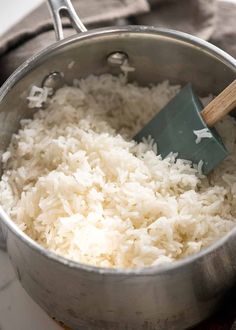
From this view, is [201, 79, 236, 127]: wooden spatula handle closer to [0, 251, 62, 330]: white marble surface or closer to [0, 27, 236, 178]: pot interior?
[0, 27, 236, 178]: pot interior

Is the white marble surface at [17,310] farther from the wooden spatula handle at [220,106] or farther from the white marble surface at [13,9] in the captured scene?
the white marble surface at [13,9]

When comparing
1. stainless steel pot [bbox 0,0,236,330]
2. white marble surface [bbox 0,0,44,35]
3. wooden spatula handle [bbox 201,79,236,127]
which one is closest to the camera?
stainless steel pot [bbox 0,0,236,330]

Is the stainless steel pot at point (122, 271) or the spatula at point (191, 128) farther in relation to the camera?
the spatula at point (191, 128)

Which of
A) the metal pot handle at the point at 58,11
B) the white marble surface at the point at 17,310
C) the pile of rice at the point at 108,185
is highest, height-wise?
the metal pot handle at the point at 58,11

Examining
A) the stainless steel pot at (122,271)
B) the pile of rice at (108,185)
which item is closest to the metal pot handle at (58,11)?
the stainless steel pot at (122,271)

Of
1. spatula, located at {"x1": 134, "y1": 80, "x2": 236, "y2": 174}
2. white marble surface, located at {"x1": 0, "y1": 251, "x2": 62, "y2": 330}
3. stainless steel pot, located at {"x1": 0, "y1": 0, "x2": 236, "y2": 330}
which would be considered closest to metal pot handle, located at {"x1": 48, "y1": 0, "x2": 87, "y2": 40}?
stainless steel pot, located at {"x1": 0, "y1": 0, "x2": 236, "y2": 330}

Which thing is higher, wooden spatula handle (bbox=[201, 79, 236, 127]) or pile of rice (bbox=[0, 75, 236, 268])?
wooden spatula handle (bbox=[201, 79, 236, 127])

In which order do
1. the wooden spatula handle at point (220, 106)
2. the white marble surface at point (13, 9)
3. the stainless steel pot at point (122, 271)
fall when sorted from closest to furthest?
the stainless steel pot at point (122, 271) < the wooden spatula handle at point (220, 106) < the white marble surface at point (13, 9)

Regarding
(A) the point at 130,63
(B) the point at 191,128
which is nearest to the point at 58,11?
(A) the point at 130,63

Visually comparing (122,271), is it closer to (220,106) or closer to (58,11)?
(220,106)
